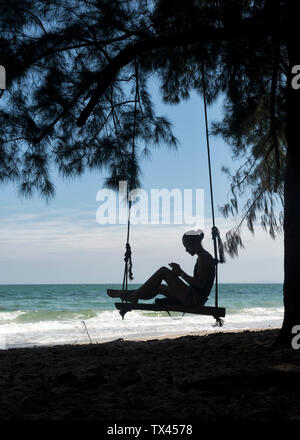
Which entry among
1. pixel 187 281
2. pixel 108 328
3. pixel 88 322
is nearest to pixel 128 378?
pixel 187 281

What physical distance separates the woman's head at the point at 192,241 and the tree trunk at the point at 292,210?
86 centimetres

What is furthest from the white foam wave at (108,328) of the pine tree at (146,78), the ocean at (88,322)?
the pine tree at (146,78)

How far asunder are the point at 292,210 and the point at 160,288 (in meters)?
1.63

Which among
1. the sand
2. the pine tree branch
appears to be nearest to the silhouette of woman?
the sand

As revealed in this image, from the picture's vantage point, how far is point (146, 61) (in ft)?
17.3

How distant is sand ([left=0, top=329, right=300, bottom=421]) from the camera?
9.35 feet

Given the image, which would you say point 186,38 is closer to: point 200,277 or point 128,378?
point 200,277

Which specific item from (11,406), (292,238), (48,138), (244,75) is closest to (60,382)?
(11,406)

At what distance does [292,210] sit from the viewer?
4473 mm

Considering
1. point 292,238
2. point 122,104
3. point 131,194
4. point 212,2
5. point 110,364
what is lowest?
point 110,364

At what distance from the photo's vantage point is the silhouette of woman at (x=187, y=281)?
4.77 m

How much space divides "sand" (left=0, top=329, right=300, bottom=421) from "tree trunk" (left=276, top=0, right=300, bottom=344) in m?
0.38
